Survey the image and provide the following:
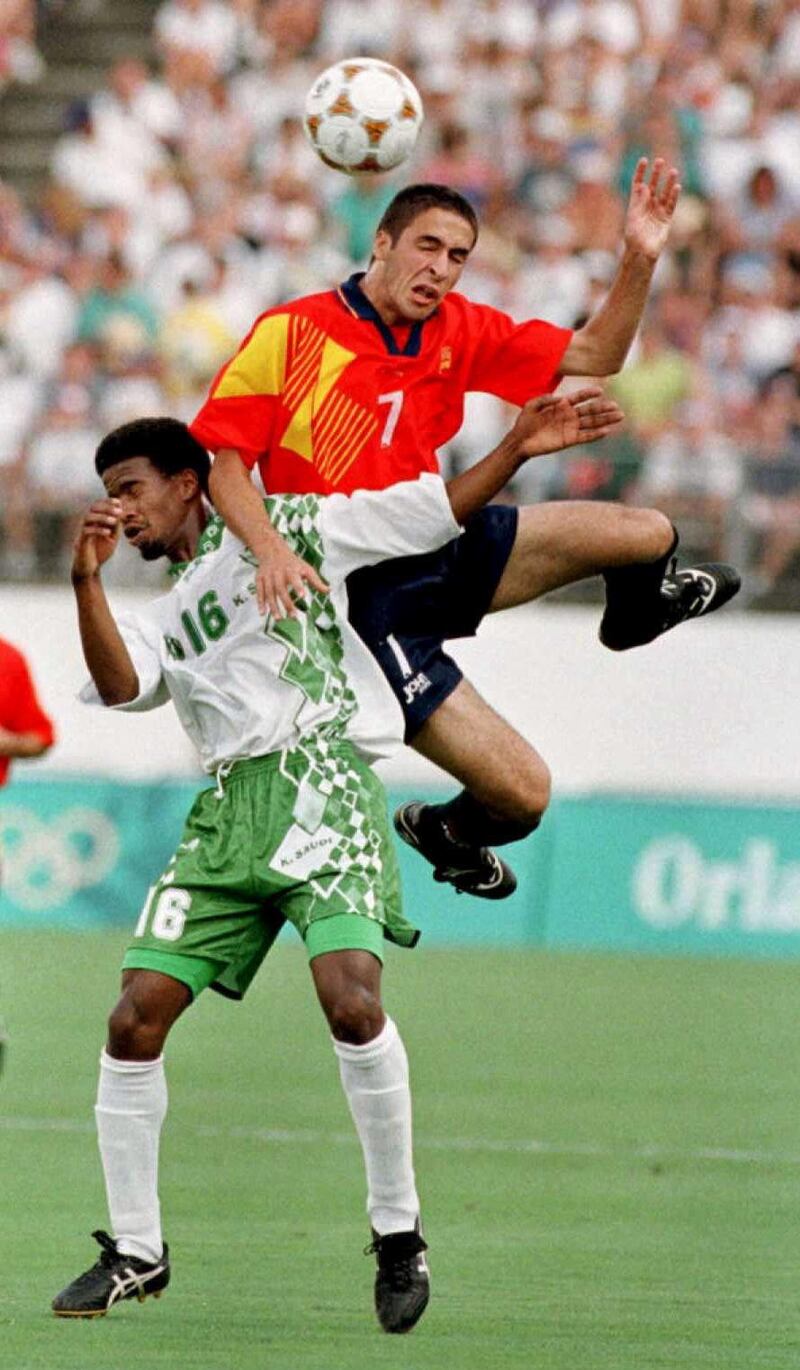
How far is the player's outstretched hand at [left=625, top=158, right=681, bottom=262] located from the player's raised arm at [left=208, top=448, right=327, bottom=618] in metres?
1.36

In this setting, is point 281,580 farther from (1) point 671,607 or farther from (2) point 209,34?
(2) point 209,34

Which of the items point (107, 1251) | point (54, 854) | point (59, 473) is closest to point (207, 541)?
point (107, 1251)

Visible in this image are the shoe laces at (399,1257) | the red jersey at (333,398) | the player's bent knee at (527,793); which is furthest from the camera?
the player's bent knee at (527,793)

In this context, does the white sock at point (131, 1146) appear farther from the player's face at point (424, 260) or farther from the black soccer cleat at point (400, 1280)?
the player's face at point (424, 260)

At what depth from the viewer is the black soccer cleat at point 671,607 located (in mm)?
8344

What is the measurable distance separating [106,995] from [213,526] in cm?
732

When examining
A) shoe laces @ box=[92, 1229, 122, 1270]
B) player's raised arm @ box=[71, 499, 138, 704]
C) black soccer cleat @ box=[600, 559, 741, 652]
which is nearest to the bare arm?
black soccer cleat @ box=[600, 559, 741, 652]

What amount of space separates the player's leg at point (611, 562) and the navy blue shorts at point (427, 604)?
0.07m

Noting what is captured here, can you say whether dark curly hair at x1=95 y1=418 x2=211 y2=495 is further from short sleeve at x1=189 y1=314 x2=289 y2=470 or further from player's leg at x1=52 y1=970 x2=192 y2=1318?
player's leg at x1=52 y1=970 x2=192 y2=1318

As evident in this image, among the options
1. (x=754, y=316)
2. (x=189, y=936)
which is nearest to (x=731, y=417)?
(x=754, y=316)

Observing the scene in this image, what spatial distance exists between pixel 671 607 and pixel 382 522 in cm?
124

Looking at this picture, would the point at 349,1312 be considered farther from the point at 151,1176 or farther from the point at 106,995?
the point at 106,995

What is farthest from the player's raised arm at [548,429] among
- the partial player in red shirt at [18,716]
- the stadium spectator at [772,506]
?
the stadium spectator at [772,506]

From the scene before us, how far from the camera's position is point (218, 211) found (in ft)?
67.1
